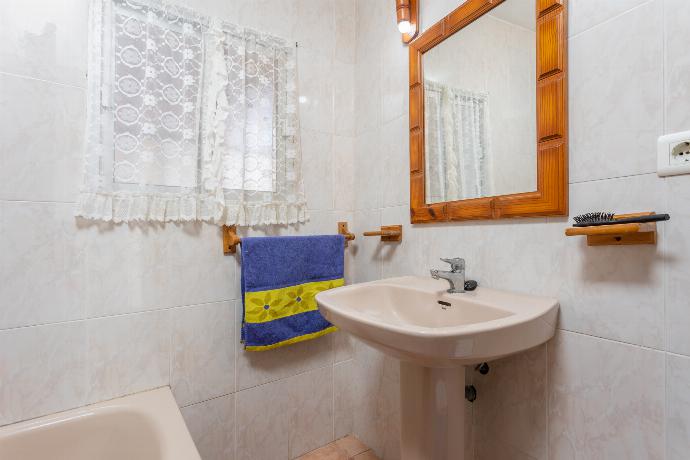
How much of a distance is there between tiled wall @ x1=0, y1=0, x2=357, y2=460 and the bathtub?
0.22ft

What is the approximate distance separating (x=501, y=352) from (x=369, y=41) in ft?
4.98

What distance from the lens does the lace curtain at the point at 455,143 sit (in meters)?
1.08

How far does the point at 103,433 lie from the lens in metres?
1.04

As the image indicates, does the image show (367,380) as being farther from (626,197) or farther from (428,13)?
(428,13)

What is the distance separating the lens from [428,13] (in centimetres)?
126

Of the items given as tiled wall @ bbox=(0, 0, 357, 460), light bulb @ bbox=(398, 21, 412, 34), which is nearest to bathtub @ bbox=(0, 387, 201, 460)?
tiled wall @ bbox=(0, 0, 357, 460)

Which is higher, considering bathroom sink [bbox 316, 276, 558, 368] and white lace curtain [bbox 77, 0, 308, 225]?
white lace curtain [bbox 77, 0, 308, 225]

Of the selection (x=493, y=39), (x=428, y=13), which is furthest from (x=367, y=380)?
(x=428, y=13)

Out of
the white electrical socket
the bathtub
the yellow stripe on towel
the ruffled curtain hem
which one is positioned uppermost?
the white electrical socket

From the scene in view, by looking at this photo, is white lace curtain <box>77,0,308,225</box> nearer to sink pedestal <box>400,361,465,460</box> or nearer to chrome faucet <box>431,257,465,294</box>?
chrome faucet <box>431,257,465,294</box>

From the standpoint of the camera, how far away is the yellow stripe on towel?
1.27 meters

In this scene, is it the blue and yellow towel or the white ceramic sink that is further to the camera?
the blue and yellow towel

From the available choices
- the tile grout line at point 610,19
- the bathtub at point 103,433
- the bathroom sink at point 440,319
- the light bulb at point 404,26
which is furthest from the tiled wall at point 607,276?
the bathtub at point 103,433

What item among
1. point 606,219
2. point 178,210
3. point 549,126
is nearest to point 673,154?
point 606,219
